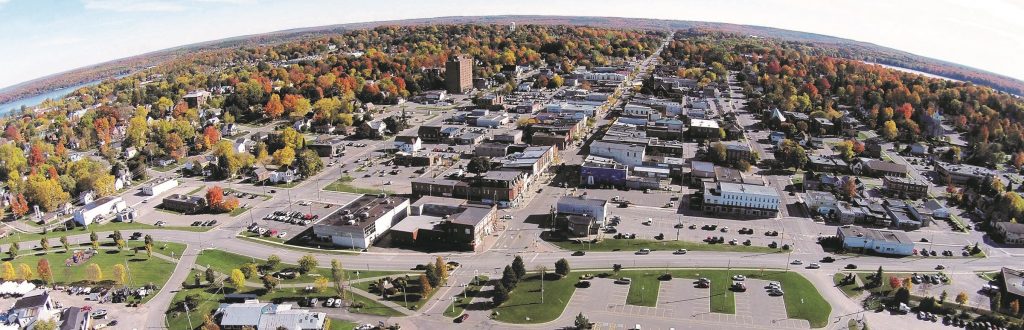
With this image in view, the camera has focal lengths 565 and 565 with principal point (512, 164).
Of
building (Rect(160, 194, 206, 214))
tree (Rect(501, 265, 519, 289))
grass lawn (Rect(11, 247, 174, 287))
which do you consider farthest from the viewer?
building (Rect(160, 194, 206, 214))

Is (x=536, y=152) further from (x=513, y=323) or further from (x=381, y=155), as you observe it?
(x=513, y=323)

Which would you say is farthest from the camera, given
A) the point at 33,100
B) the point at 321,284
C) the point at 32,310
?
the point at 33,100

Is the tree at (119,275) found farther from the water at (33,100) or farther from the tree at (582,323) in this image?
the water at (33,100)

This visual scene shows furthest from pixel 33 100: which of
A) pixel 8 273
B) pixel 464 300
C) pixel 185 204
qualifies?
pixel 464 300

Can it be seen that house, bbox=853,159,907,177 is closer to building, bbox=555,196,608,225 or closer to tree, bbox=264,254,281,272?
building, bbox=555,196,608,225

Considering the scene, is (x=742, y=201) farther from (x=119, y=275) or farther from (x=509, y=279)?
(x=119, y=275)

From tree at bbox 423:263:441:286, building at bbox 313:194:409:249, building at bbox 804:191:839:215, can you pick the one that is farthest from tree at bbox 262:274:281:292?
building at bbox 804:191:839:215

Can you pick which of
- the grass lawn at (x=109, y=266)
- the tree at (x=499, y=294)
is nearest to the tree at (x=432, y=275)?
the tree at (x=499, y=294)

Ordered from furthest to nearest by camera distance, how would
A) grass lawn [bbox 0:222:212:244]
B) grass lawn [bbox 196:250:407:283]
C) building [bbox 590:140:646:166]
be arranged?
building [bbox 590:140:646:166]
grass lawn [bbox 0:222:212:244]
grass lawn [bbox 196:250:407:283]

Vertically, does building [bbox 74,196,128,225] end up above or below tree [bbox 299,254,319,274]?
above
